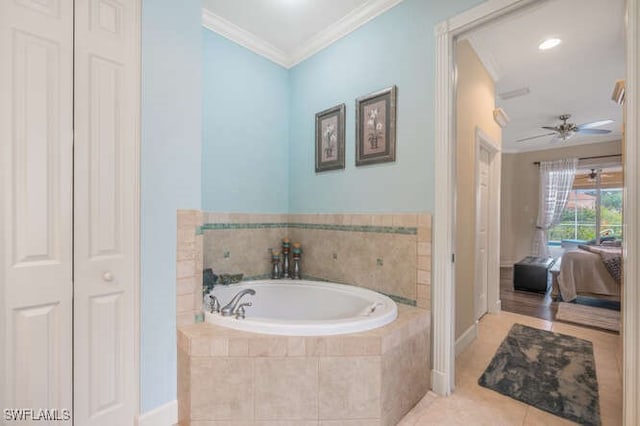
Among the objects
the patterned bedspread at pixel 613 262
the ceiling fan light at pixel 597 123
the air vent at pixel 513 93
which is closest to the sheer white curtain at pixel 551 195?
the ceiling fan light at pixel 597 123

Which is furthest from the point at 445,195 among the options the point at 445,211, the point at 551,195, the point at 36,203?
the point at 551,195

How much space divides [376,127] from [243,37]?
1556mm

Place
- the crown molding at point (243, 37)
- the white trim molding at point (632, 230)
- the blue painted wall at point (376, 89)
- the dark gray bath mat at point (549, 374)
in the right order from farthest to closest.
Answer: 1. the crown molding at point (243, 37)
2. the blue painted wall at point (376, 89)
3. the dark gray bath mat at point (549, 374)
4. the white trim molding at point (632, 230)

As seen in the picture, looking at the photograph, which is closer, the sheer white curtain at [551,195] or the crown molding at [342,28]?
the crown molding at [342,28]

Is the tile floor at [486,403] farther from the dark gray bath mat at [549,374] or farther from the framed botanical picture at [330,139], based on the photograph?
the framed botanical picture at [330,139]

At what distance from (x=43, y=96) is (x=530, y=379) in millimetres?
3328

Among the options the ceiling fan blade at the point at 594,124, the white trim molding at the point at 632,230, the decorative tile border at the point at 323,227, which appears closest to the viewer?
the white trim molding at the point at 632,230

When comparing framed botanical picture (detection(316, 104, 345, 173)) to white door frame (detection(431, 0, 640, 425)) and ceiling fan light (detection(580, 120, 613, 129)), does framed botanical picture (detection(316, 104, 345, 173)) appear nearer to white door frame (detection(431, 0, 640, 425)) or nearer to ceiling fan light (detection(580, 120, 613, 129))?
white door frame (detection(431, 0, 640, 425))

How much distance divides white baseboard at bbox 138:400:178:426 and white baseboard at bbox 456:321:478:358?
217 centimetres

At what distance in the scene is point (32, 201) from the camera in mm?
1258

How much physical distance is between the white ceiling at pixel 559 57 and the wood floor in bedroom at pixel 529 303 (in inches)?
Result: 108

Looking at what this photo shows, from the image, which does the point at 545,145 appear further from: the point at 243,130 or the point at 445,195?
the point at 243,130

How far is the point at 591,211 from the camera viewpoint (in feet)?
19.7

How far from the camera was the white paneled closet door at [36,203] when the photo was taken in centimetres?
120
